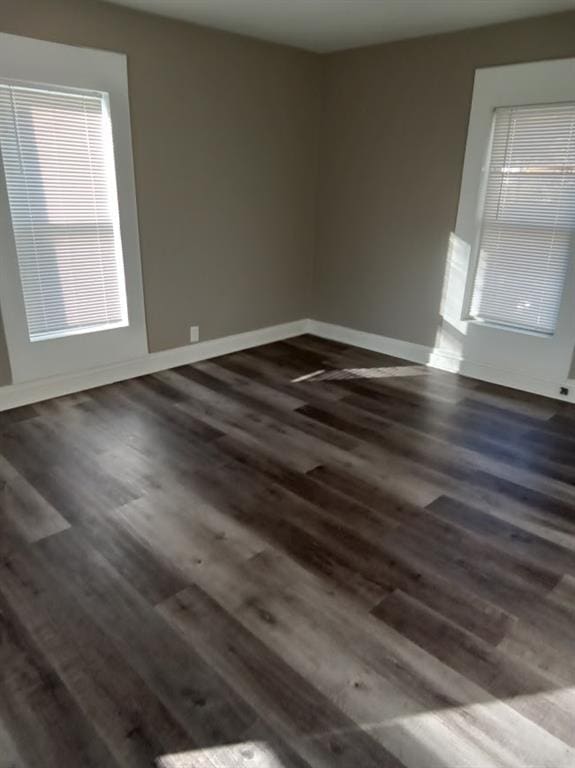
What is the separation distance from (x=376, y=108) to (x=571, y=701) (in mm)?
4132

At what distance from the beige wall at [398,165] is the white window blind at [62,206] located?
2.03 meters

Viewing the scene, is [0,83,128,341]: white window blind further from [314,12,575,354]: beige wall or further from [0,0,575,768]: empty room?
[314,12,575,354]: beige wall

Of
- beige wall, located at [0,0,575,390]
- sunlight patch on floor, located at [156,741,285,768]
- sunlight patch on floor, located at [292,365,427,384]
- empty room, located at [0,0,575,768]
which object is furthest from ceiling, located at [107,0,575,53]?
sunlight patch on floor, located at [156,741,285,768]

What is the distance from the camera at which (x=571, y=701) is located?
1.55 metres

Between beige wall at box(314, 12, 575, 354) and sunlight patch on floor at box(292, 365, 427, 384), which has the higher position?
beige wall at box(314, 12, 575, 354)

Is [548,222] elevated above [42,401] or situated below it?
above

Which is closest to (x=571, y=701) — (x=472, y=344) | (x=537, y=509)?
(x=537, y=509)

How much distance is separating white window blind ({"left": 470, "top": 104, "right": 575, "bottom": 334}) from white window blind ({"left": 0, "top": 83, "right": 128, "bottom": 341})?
2636 mm

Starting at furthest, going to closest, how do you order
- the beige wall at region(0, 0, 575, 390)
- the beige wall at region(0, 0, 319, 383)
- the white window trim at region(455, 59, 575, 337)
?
the beige wall at region(0, 0, 575, 390) → the beige wall at region(0, 0, 319, 383) → the white window trim at region(455, 59, 575, 337)

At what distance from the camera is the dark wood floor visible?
56.7 inches

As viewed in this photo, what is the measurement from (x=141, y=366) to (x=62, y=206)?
1.24 meters

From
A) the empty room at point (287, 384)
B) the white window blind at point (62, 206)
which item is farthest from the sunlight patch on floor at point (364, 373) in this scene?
the white window blind at point (62, 206)

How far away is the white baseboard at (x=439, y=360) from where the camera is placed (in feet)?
12.4

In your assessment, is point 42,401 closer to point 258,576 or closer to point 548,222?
point 258,576
